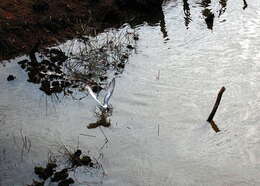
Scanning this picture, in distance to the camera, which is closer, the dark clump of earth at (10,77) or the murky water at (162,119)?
the murky water at (162,119)

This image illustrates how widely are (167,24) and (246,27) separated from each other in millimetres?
2365

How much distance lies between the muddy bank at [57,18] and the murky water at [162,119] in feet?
3.11

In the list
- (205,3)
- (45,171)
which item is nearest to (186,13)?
(205,3)

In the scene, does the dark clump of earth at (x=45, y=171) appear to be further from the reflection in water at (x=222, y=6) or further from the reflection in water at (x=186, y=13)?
the reflection in water at (x=222, y=6)

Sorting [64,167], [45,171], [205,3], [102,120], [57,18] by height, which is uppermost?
[57,18]

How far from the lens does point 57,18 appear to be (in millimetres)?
9938

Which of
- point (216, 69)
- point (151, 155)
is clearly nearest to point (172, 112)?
point (151, 155)

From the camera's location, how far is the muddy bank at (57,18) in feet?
29.7

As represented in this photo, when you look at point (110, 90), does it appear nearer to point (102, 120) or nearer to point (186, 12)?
point (102, 120)

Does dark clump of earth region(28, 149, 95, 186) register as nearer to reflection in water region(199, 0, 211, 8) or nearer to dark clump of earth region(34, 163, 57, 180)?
dark clump of earth region(34, 163, 57, 180)

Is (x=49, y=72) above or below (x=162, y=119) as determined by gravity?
above

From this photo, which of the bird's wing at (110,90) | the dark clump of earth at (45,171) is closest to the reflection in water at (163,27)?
the bird's wing at (110,90)

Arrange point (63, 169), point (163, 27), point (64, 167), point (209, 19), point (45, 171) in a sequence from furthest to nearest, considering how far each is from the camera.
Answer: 1. point (209, 19)
2. point (163, 27)
3. point (64, 167)
4. point (63, 169)
5. point (45, 171)

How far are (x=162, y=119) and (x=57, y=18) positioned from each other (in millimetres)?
4718
